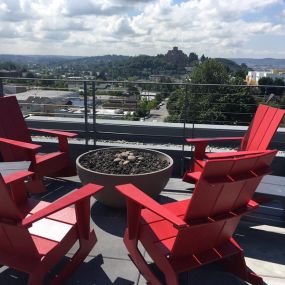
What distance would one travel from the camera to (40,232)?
7.89 feet

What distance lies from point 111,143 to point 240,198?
324 cm

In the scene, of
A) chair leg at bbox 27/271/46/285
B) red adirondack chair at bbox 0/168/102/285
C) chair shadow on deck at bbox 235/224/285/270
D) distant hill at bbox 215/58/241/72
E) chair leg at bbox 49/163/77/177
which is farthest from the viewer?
distant hill at bbox 215/58/241/72

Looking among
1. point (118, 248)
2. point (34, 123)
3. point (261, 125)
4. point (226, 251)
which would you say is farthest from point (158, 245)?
point (34, 123)

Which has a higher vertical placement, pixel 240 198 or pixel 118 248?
pixel 240 198

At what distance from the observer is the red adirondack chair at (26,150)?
3.82 m

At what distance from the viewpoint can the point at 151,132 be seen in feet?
19.1

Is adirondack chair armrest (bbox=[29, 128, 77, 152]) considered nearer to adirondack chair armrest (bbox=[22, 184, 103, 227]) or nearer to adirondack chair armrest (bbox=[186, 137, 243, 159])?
adirondack chair armrest (bbox=[186, 137, 243, 159])

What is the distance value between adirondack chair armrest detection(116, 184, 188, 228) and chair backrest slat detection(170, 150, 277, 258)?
0.28 ft

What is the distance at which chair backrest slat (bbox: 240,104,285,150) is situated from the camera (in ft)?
11.6

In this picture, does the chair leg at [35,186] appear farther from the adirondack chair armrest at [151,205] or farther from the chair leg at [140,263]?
the adirondack chair armrest at [151,205]

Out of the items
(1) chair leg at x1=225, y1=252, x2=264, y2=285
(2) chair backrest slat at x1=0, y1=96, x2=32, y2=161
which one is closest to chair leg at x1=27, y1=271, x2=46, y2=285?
(1) chair leg at x1=225, y1=252, x2=264, y2=285

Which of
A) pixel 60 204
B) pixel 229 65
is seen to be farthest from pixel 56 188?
pixel 229 65

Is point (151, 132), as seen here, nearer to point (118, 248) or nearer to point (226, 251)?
point (118, 248)

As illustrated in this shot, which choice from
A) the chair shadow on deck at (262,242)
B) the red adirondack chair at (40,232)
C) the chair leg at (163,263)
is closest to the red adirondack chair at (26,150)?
the red adirondack chair at (40,232)
